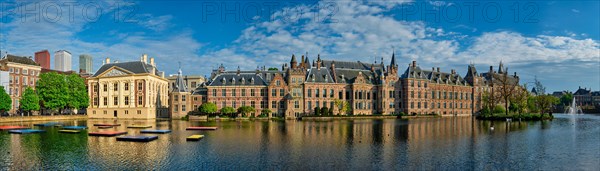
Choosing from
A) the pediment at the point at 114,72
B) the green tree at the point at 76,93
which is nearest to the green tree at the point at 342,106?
the pediment at the point at 114,72

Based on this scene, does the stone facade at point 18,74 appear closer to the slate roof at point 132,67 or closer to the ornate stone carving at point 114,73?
the slate roof at point 132,67

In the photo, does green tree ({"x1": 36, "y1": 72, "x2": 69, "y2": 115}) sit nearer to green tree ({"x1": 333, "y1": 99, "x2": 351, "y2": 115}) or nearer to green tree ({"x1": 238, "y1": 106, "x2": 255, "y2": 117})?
green tree ({"x1": 238, "y1": 106, "x2": 255, "y2": 117})

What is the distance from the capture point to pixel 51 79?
3273 inches

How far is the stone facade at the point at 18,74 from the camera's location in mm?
89300

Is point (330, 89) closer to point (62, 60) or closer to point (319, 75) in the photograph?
point (319, 75)

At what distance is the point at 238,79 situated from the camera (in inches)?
3452

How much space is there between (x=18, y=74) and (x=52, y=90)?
16.6m

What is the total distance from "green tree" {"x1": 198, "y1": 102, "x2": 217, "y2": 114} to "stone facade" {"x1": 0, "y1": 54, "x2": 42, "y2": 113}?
45313 mm

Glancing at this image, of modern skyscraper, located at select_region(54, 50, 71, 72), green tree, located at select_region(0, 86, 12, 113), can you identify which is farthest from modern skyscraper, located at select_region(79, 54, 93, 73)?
green tree, located at select_region(0, 86, 12, 113)

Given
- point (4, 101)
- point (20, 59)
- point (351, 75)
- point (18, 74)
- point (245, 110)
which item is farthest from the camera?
point (20, 59)

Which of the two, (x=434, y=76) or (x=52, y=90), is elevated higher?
(x=434, y=76)

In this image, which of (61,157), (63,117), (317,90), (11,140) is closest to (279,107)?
(317,90)

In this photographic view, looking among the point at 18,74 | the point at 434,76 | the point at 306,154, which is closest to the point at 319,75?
the point at 434,76

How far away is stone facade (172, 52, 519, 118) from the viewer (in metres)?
85.4
